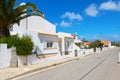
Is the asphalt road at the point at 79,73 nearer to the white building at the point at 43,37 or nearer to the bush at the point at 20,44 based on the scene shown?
the bush at the point at 20,44

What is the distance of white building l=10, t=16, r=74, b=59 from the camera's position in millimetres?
29203

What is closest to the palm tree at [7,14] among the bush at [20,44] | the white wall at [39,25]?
the bush at [20,44]

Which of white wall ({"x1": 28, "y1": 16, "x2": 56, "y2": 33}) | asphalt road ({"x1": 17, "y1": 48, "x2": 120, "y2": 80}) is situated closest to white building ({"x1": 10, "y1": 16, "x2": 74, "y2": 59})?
white wall ({"x1": 28, "y1": 16, "x2": 56, "y2": 33})

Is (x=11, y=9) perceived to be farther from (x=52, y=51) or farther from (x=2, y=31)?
(x=52, y=51)

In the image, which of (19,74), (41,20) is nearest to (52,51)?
(41,20)

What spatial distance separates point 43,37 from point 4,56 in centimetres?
1455

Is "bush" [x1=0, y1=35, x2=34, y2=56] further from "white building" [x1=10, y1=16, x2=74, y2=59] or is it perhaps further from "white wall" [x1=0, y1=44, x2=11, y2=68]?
"white building" [x1=10, y1=16, x2=74, y2=59]

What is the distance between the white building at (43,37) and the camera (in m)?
29.2

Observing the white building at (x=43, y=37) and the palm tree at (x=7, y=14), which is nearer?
the palm tree at (x=7, y=14)

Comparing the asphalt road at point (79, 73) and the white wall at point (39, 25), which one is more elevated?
the white wall at point (39, 25)

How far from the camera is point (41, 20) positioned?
41062mm

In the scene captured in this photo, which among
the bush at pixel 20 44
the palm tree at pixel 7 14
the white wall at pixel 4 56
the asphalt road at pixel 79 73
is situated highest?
the palm tree at pixel 7 14

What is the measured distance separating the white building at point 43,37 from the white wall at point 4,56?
26.9 feet

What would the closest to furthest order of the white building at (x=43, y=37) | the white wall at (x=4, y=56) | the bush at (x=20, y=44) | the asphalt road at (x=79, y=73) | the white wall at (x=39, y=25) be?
the asphalt road at (x=79, y=73) < the white wall at (x=4, y=56) < the bush at (x=20, y=44) < the white building at (x=43, y=37) < the white wall at (x=39, y=25)
